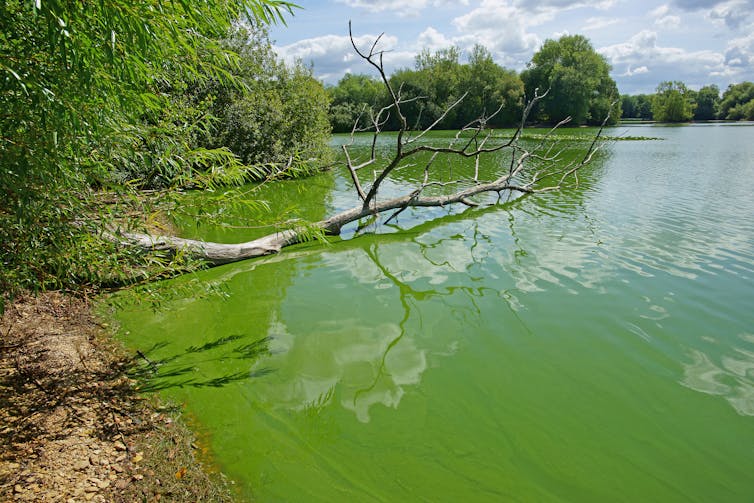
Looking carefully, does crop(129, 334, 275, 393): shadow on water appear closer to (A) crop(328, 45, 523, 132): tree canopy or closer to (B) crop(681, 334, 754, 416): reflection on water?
(B) crop(681, 334, 754, 416): reflection on water

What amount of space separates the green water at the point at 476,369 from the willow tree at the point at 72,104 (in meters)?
1.49

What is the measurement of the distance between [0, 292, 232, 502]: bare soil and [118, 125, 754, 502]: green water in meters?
0.32

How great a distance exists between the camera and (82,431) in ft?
10.9

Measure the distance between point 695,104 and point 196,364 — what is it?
351ft

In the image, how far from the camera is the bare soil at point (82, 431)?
2846 millimetres

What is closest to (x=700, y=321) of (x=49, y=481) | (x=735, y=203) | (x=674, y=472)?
(x=674, y=472)

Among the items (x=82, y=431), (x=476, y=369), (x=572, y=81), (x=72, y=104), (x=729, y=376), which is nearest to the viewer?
(x=72, y=104)

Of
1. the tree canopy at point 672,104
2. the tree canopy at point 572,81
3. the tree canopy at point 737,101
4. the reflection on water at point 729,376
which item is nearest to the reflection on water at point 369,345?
the reflection on water at point 729,376

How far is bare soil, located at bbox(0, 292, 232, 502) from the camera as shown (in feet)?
9.34

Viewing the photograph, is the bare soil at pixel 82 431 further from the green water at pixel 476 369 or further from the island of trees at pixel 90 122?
the island of trees at pixel 90 122

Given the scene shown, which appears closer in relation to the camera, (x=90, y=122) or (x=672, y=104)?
(x=90, y=122)

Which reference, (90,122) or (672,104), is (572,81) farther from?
(90,122)

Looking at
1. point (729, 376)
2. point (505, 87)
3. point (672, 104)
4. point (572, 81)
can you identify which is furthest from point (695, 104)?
point (729, 376)

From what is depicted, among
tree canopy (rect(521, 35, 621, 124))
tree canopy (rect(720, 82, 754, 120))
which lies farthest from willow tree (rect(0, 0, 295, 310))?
tree canopy (rect(720, 82, 754, 120))
